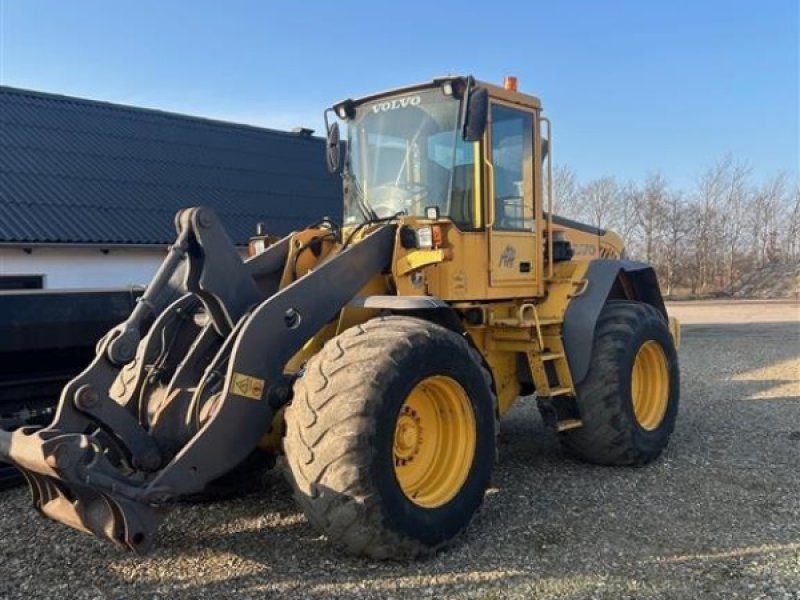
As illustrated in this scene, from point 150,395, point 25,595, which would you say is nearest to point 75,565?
point 25,595

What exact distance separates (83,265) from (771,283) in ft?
112

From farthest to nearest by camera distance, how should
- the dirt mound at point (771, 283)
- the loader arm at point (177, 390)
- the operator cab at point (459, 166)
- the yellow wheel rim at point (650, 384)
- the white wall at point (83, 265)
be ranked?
the dirt mound at point (771, 283)
the white wall at point (83, 265)
the yellow wheel rim at point (650, 384)
the operator cab at point (459, 166)
the loader arm at point (177, 390)

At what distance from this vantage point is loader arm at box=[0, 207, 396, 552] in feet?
12.2

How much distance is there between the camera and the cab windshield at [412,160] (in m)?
5.38

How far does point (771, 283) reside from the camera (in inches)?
1478

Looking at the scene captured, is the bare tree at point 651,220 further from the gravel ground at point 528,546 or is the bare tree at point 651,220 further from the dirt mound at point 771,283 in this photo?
the gravel ground at point 528,546

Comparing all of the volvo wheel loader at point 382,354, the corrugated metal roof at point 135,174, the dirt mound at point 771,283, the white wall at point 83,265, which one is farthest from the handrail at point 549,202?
the dirt mound at point 771,283

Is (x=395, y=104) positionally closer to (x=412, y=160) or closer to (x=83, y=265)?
(x=412, y=160)

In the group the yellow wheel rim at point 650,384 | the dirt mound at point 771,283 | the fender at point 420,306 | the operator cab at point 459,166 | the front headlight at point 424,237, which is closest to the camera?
the fender at point 420,306

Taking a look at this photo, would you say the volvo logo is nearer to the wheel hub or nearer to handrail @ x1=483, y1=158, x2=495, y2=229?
handrail @ x1=483, y1=158, x2=495, y2=229

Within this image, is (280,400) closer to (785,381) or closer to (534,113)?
(534,113)

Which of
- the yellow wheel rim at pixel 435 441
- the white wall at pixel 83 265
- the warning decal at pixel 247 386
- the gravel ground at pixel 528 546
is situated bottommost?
the gravel ground at pixel 528 546

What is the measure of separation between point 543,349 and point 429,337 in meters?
1.84

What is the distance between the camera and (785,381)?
10.8 metres
